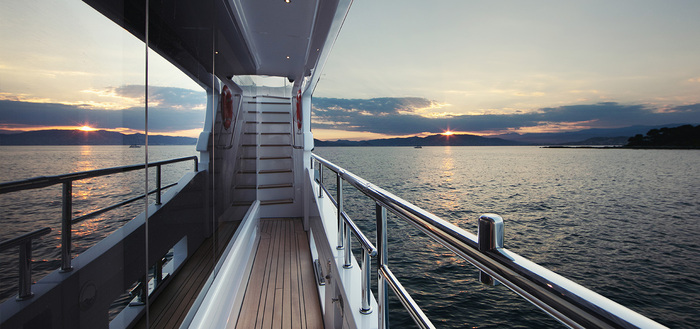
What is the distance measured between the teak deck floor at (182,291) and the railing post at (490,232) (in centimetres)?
75

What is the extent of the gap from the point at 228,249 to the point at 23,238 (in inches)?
60.5

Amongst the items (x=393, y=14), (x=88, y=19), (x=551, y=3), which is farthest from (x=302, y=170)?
(x=551, y=3)

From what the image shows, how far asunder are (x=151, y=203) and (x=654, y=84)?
33.7m

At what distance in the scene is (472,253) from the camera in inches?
14.7

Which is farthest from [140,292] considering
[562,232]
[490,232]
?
[562,232]

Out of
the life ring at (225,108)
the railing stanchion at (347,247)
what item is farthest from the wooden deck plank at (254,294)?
the life ring at (225,108)

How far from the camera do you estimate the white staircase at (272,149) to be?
4.12 meters

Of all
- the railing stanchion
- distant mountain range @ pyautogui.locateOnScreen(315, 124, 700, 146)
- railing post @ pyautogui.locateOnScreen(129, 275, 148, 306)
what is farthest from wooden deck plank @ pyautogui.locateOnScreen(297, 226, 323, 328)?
distant mountain range @ pyautogui.locateOnScreen(315, 124, 700, 146)

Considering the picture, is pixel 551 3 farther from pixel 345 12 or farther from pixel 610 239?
pixel 345 12

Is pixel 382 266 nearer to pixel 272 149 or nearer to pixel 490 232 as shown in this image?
pixel 490 232

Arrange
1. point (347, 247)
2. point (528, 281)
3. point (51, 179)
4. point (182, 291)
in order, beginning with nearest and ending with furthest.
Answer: point (528, 281)
point (51, 179)
point (182, 291)
point (347, 247)

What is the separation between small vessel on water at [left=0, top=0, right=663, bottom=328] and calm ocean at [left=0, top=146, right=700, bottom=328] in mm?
22

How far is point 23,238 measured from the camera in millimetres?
347

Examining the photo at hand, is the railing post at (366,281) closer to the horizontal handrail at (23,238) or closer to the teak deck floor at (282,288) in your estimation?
the horizontal handrail at (23,238)
